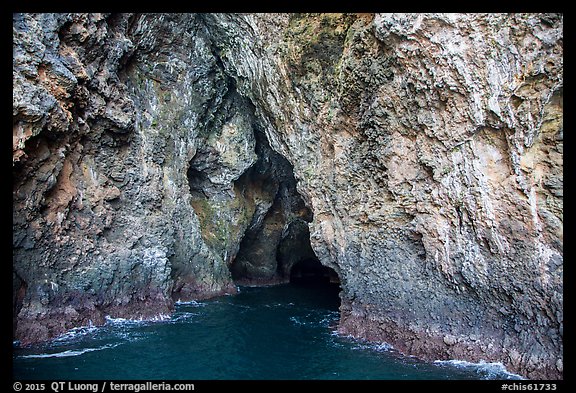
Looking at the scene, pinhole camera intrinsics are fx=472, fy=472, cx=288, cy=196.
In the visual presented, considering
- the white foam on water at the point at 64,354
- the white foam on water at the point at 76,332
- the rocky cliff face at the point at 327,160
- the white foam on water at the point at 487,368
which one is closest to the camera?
the white foam on water at the point at 487,368

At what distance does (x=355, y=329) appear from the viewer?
21.5 meters

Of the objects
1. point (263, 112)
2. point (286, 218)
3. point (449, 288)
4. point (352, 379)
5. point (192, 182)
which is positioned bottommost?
point (352, 379)

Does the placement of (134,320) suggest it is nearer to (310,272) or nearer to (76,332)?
(76,332)

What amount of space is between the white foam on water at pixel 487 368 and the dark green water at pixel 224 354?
1.3 inches

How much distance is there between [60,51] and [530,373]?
72.2ft

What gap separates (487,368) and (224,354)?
31.7 ft

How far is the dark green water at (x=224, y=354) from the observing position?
16141mm

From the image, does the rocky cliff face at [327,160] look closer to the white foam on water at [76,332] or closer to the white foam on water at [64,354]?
the white foam on water at [76,332]

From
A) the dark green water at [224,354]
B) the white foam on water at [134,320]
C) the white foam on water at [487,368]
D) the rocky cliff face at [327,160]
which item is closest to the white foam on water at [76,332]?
the dark green water at [224,354]

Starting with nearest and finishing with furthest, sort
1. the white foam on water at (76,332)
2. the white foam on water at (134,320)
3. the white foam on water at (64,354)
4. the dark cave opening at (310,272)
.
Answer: the white foam on water at (64,354), the white foam on water at (76,332), the white foam on water at (134,320), the dark cave opening at (310,272)

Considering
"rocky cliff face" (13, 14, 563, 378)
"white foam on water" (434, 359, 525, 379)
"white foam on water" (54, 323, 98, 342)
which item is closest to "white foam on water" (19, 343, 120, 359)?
"white foam on water" (54, 323, 98, 342)

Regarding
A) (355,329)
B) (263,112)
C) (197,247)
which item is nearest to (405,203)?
(355,329)

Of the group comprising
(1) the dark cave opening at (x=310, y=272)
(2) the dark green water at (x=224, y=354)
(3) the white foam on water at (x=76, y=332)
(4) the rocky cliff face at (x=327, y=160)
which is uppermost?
(4) the rocky cliff face at (x=327, y=160)
